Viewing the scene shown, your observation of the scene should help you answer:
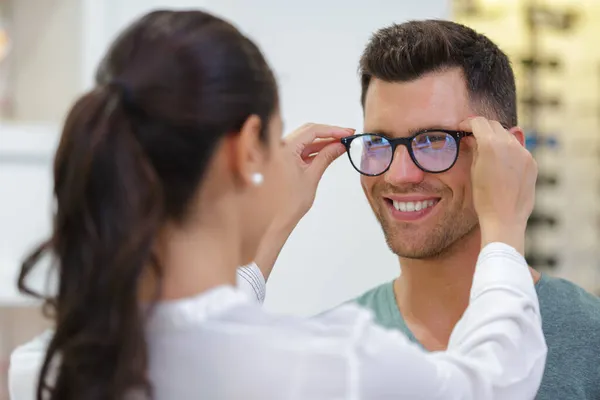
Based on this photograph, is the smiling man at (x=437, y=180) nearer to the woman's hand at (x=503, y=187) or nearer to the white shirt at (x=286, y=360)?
the woman's hand at (x=503, y=187)

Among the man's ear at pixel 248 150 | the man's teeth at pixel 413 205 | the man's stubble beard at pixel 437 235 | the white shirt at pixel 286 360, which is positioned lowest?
the man's stubble beard at pixel 437 235

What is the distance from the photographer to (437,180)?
5.11 feet

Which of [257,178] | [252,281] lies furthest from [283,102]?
[257,178]

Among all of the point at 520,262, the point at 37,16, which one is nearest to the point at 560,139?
the point at 37,16

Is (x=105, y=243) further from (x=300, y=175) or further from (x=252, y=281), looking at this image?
(x=300, y=175)

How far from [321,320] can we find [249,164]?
0.19 metres

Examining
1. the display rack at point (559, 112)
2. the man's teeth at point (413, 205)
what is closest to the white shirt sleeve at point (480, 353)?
the man's teeth at point (413, 205)

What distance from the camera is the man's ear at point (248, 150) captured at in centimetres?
94

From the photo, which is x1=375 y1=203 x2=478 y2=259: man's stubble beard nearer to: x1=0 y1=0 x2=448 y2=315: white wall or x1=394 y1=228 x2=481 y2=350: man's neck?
x1=394 y1=228 x2=481 y2=350: man's neck

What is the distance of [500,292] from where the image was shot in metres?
1.07

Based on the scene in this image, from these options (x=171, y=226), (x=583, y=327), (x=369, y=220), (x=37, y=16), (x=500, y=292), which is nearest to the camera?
(x=171, y=226)

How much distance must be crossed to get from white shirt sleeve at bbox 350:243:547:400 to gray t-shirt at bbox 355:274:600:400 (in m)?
0.39

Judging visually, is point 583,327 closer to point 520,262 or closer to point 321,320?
point 520,262

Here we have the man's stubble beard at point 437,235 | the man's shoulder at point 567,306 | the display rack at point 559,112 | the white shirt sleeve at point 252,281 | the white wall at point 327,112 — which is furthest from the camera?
the display rack at point 559,112
